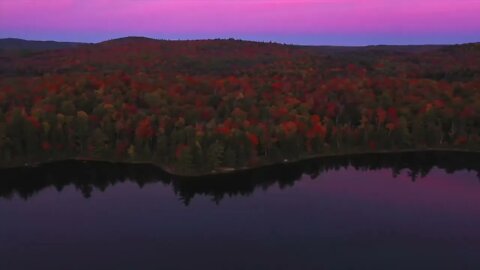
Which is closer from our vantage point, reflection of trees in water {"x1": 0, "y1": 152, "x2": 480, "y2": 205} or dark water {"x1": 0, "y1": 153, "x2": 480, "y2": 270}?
dark water {"x1": 0, "y1": 153, "x2": 480, "y2": 270}

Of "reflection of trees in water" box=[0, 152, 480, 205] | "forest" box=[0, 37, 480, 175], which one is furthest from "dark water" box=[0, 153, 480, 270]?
"forest" box=[0, 37, 480, 175]

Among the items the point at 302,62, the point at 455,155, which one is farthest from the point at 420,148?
the point at 302,62

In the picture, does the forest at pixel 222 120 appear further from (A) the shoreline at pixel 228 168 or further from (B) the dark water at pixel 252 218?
(B) the dark water at pixel 252 218

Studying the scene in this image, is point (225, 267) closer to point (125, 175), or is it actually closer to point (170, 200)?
point (170, 200)

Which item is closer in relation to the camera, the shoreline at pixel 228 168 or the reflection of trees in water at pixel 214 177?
the reflection of trees in water at pixel 214 177

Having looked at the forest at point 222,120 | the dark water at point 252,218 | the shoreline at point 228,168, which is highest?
the forest at point 222,120

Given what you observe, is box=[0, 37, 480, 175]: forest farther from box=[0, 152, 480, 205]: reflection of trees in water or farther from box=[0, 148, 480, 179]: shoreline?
box=[0, 152, 480, 205]: reflection of trees in water

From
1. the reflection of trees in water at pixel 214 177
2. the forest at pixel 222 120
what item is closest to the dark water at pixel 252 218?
the reflection of trees in water at pixel 214 177
